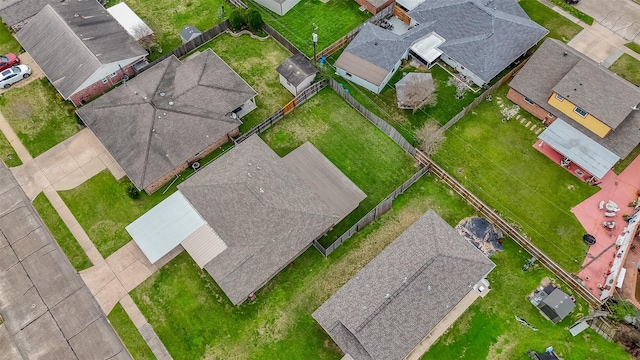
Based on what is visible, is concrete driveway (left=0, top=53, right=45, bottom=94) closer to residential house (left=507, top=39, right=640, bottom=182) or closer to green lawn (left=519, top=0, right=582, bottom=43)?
residential house (left=507, top=39, right=640, bottom=182)

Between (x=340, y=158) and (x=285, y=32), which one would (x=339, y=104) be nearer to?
(x=340, y=158)

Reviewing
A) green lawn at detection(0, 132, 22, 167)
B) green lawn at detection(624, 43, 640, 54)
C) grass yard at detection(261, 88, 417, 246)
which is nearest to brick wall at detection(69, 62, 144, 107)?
green lawn at detection(0, 132, 22, 167)

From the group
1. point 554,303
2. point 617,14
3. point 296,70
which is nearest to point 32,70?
point 296,70

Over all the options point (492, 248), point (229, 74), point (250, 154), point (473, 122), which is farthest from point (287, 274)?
point (473, 122)

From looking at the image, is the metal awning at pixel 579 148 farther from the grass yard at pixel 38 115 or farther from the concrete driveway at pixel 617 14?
the grass yard at pixel 38 115

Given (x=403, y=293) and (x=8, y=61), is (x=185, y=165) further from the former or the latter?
(x=8, y=61)

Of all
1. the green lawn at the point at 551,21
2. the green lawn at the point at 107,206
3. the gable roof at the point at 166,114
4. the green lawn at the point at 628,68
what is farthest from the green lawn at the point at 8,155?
the green lawn at the point at 628,68
